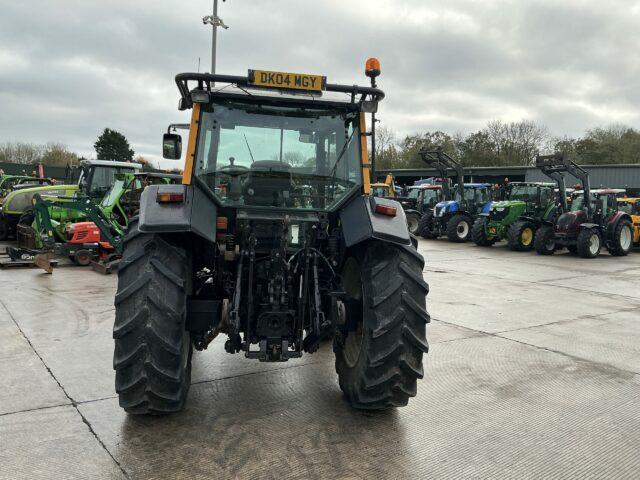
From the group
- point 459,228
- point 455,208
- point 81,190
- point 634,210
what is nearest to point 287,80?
point 81,190

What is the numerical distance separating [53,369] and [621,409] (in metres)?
4.75

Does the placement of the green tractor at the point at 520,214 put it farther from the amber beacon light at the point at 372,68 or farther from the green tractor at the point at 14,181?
the green tractor at the point at 14,181

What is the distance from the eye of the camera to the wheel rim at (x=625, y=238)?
1622 cm

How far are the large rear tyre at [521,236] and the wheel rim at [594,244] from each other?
197cm

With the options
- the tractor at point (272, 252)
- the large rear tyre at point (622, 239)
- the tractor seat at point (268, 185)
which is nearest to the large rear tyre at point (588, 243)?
the large rear tyre at point (622, 239)

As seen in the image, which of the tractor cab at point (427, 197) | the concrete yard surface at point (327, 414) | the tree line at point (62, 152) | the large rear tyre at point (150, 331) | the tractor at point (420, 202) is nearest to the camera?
the concrete yard surface at point (327, 414)

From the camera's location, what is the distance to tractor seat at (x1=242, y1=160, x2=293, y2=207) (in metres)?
3.84

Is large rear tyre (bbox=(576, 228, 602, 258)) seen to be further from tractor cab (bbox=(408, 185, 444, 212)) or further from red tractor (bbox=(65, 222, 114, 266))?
red tractor (bbox=(65, 222, 114, 266))

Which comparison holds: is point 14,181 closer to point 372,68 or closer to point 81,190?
point 81,190

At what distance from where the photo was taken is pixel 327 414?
3691mm

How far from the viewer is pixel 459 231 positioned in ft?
64.6

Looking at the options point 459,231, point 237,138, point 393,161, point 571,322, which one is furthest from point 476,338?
point 393,161

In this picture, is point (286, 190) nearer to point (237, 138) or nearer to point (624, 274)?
point (237, 138)

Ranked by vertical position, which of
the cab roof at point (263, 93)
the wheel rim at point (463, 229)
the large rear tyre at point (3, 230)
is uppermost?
the cab roof at point (263, 93)
